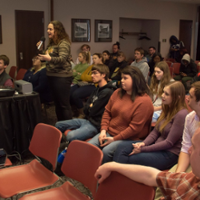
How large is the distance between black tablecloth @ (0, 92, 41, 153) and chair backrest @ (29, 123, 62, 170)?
0.81 metres

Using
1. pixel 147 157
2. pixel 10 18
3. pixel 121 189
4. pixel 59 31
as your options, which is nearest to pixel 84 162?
pixel 121 189

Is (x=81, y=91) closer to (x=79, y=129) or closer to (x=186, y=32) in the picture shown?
(x=79, y=129)

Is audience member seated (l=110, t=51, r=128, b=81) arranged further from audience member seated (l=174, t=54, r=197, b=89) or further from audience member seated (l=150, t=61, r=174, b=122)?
audience member seated (l=150, t=61, r=174, b=122)

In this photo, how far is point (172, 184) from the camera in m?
1.17

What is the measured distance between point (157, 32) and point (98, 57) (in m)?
4.70

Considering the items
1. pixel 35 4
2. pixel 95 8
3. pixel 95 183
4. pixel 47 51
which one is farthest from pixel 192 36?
pixel 95 183

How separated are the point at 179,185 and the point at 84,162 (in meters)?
0.77

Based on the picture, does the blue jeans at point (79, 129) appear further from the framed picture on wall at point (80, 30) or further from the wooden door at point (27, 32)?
the framed picture on wall at point (80, 30)

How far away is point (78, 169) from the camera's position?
6.00ft

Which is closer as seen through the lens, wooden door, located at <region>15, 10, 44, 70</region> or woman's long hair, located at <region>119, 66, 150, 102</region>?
woman's long hair, located at <region>119, 66, 150, 102</region>

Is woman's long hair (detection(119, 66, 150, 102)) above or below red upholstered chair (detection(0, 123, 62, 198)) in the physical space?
above

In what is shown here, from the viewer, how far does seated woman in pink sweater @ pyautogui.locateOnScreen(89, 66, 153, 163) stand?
2492mm

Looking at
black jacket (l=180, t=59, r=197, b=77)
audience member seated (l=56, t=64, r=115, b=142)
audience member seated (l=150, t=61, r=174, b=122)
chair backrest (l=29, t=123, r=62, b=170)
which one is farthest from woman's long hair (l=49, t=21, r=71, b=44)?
black jacket (l=180, t=59, r=197, b=77)

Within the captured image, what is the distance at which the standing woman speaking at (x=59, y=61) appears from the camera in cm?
328
